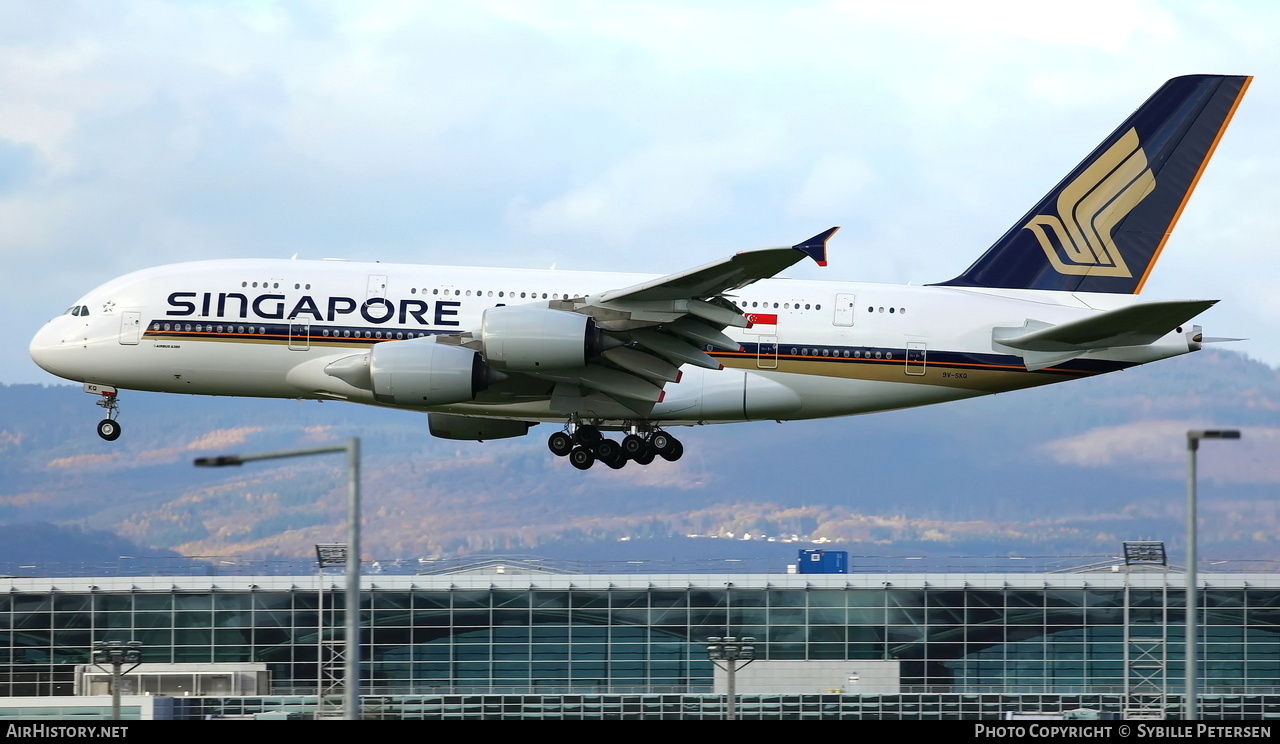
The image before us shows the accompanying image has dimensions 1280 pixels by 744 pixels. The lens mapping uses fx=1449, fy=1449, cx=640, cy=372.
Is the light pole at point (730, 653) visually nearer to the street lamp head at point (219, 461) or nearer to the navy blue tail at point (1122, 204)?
the navy blue tail at point (1122, 204)

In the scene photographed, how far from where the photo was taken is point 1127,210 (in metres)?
37.9

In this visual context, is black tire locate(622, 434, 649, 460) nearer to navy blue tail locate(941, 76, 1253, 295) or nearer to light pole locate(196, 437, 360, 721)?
navy blue tail locate(941, 76, 1253, 295)

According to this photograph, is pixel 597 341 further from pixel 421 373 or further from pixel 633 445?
pixel 633 445

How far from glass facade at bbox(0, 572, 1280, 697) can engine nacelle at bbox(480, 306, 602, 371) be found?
20243mm

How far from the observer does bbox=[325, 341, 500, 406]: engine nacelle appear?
32031mm

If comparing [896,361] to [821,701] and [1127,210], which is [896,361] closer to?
[1127,210]

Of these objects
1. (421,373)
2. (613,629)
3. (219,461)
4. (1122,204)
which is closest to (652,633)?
(613,629)

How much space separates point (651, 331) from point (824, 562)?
31.1 meters

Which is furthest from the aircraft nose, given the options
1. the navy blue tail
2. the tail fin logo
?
the tail fin logo

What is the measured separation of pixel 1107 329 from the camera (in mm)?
33281

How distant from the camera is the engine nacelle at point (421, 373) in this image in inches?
1261

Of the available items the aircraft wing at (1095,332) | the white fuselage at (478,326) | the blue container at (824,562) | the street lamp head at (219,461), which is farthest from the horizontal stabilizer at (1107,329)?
the blue container at (824,562)
